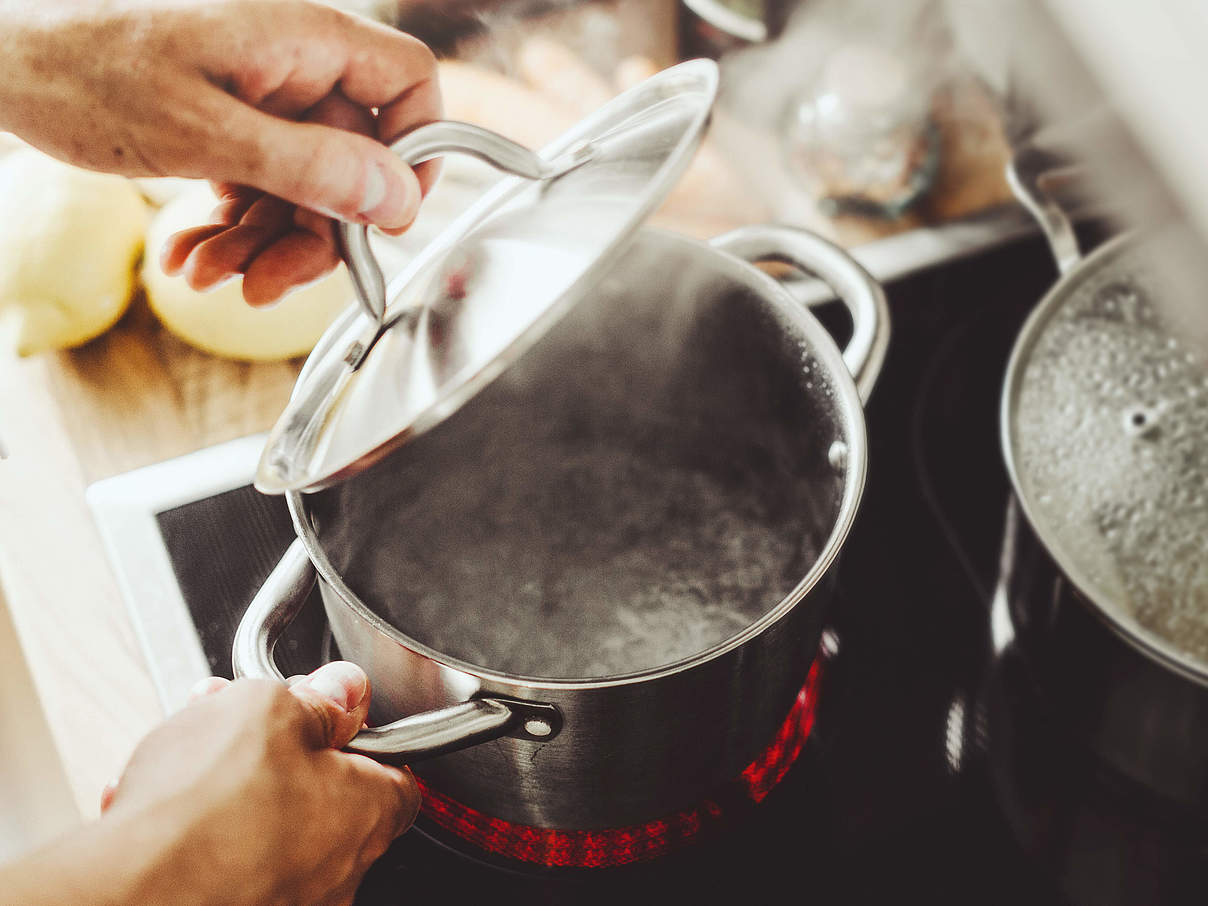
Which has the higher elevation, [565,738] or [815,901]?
[565,738]

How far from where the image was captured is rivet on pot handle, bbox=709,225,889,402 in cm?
52

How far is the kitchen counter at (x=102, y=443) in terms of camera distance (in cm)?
56

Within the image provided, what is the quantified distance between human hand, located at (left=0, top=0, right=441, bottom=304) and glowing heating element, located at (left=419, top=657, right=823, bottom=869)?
0.98 ft

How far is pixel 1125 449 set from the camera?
0.60 metres

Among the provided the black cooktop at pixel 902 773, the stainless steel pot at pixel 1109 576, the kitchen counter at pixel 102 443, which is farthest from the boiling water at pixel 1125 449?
the kitchen counter at pixel 102 443

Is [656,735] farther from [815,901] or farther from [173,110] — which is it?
[173,110]

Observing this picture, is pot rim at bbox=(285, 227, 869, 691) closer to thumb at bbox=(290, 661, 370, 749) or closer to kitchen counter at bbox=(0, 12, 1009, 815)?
thumb at bbox=(290, 661, 370, 749)

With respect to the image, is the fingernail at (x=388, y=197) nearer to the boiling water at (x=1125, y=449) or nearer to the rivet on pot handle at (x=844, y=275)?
the rivet on pot handle at (x=844, y=275)

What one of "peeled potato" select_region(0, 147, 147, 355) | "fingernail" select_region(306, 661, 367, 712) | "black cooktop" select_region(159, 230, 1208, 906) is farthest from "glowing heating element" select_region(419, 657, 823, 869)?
"peeled potato" select_region(0, 147, 147, 355)

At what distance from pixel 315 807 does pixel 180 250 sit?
0.29 metres

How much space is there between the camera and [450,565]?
2.20 ft

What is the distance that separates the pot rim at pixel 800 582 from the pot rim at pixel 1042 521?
133 mm

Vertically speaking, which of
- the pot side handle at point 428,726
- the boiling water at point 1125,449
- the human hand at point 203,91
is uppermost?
the human hand at point 203,91

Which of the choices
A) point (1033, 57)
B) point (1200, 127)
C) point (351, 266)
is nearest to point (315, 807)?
point (351, 266)
